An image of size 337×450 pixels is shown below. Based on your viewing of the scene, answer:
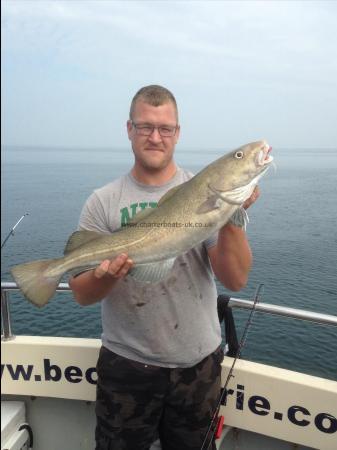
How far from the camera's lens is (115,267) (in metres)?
2.79

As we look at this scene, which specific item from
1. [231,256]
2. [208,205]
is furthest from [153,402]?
[208,205]

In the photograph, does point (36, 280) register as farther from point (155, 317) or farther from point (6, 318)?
point (6, 318)

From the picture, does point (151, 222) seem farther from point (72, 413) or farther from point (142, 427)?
point (72, 413)

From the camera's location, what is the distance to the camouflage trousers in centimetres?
301

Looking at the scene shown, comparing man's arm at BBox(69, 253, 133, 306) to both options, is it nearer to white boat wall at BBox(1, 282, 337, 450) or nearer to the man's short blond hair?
white boat wall at BBox(1, 282, 337, 450)

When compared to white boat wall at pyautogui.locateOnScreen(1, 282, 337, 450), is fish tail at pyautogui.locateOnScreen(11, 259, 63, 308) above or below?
above

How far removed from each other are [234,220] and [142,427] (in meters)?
1.74

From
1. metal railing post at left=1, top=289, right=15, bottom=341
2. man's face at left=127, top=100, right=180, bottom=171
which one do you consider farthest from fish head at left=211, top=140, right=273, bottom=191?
metal railing post at left=1, top=289, right=15, bottom=341

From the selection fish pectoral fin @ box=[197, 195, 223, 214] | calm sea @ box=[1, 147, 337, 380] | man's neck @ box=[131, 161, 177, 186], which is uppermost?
man's neck @ box=[131, 161, 177, 186]

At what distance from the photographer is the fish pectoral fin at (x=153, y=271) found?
2.90 metres

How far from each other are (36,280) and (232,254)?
1.44m

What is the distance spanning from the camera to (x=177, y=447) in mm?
3162

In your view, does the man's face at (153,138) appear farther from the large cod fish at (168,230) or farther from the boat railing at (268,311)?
the boat railing at (268,311)

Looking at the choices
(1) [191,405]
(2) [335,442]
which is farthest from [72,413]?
(2) [335,442]
